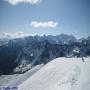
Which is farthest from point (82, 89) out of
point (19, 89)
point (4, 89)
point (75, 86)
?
point (4, 89)

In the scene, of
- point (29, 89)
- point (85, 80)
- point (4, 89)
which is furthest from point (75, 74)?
point (4, 89)

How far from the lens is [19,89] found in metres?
18.3

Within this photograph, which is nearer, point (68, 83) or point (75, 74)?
point (68, 83)

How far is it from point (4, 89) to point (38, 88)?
651 centimetres

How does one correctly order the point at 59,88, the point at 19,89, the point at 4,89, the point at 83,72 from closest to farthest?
1. the point at 59,88
2. the point at 19,89
3. the point at 83,72
4. the point at 4,89

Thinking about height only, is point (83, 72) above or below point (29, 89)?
above

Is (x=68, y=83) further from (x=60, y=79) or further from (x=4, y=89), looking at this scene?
(x=4, y=89)

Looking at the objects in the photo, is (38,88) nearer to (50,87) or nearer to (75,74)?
(50,87)

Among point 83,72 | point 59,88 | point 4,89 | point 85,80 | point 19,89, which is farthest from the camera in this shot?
point 4,89

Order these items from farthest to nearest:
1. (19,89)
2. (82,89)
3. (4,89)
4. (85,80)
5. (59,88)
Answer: (4,89), (19,89), (85,80), (59,88), (82,89)

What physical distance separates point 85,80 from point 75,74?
2468 mm

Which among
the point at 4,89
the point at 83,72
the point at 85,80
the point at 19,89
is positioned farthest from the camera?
the point at 4,89

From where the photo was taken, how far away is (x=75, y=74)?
19141 millimetres

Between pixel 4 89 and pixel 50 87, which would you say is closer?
pixel 50 87
